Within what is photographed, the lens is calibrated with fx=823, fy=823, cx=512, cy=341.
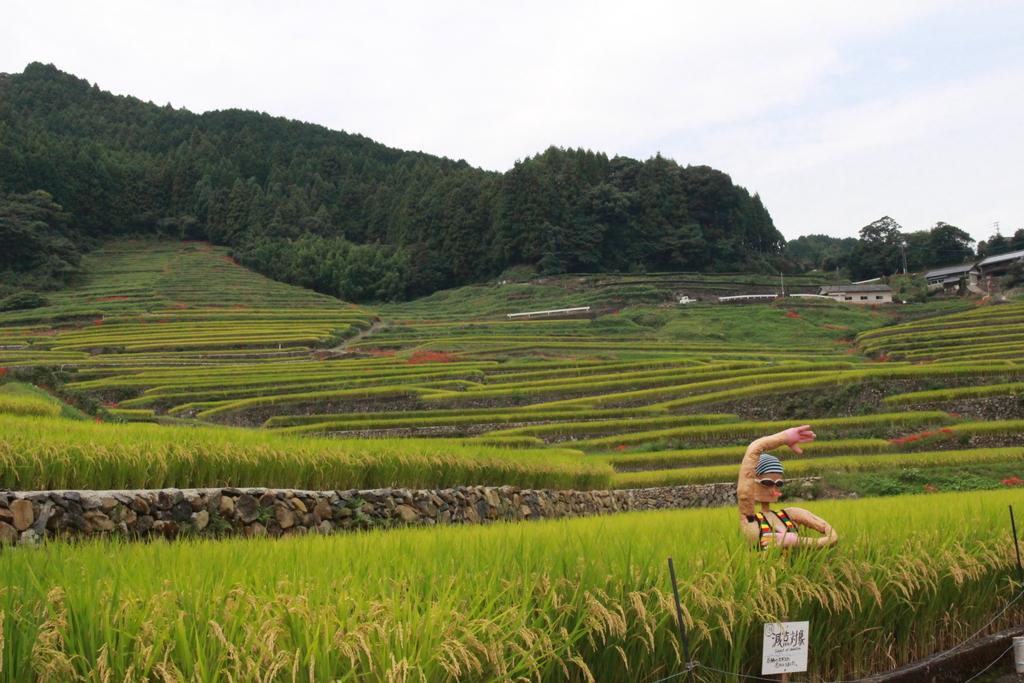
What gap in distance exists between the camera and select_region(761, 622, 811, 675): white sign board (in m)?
5.16

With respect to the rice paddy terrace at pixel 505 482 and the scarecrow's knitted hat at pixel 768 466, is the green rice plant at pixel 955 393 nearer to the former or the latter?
the rice paddy terrace at pixel 505 482

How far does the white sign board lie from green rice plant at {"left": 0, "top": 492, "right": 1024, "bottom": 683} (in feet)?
0.59

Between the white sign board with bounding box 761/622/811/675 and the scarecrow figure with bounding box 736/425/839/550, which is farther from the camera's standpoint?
the scarecrow figure with bounding box 736/425/839/550

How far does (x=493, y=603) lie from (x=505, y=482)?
428 inches

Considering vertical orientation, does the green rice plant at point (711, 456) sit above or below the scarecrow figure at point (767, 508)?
below

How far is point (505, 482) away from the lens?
15398 mm

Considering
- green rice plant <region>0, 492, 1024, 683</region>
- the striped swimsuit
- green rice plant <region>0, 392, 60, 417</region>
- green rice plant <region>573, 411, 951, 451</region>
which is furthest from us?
green rice plant <region>573, 411, 951, 451</region>

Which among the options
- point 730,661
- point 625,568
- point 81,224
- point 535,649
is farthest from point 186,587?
point 81,224

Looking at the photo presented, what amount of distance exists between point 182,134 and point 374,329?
106468 millimetres

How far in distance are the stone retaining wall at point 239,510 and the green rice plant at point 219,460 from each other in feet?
1.59

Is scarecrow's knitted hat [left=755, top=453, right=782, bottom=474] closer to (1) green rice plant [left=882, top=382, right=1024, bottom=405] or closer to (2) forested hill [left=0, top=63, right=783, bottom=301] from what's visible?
(1) green rice plant [left=882, top=382, right=1024, bottom=405]

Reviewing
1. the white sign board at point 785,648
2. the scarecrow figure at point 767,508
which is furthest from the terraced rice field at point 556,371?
the white sign board at point 785,648

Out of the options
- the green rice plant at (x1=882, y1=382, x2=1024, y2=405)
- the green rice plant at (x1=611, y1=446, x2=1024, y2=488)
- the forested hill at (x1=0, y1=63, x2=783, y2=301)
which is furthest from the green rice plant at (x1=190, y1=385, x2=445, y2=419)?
the forested hill at (x1=0, y1=63, x2=783, y2=301)

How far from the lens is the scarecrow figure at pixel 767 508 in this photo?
635 cm
